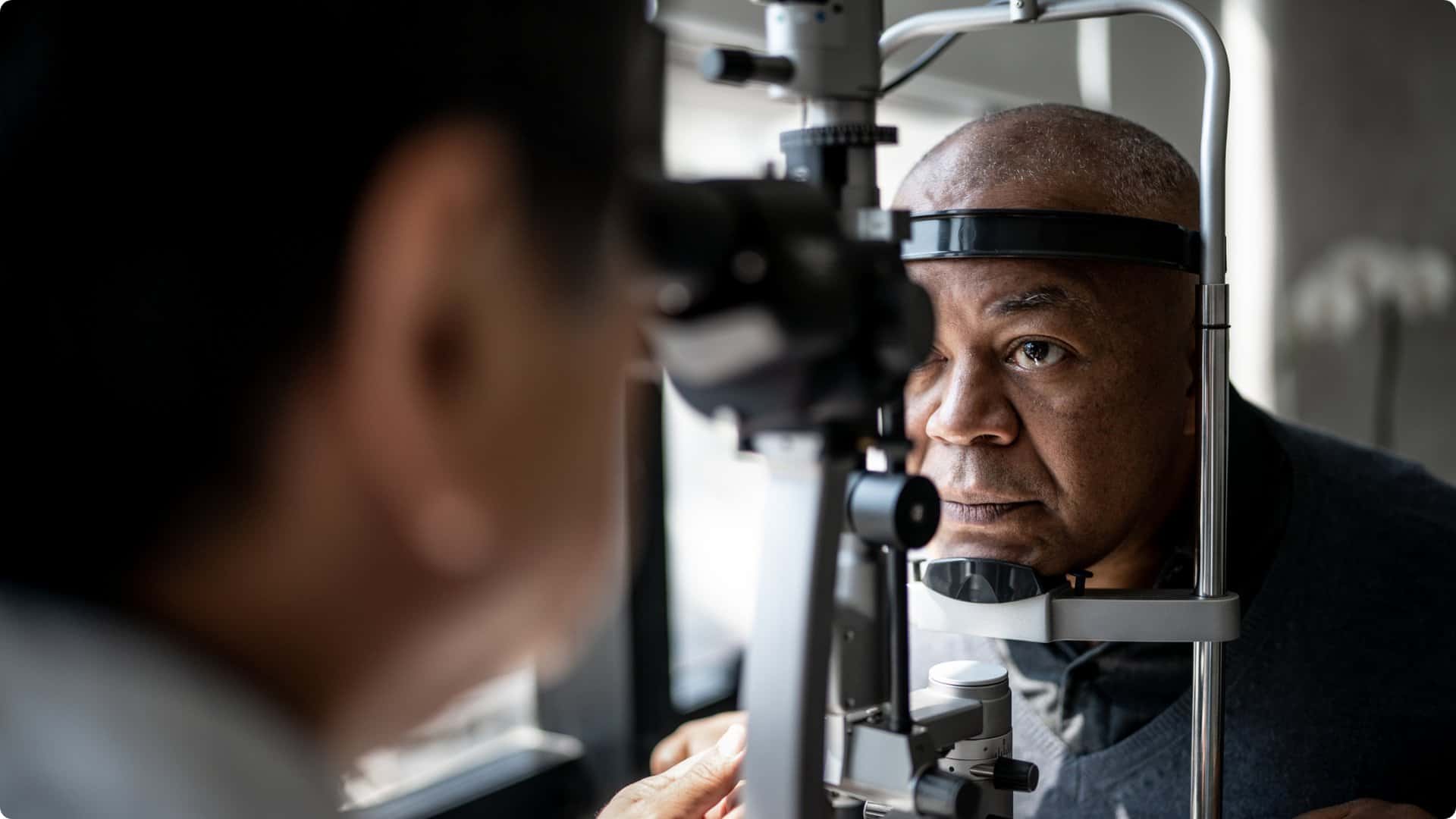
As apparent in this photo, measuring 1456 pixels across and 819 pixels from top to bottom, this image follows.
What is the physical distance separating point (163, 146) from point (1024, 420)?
86 cm

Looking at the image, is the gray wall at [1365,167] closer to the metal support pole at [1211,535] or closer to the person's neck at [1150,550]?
the person's neck at [1150,550]

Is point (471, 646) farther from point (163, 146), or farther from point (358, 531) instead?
point (163, 146)

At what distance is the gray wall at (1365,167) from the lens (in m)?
2.94

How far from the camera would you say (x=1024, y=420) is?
1.11 metres

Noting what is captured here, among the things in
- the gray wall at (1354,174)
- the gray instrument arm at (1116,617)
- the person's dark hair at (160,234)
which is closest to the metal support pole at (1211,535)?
the gray instrument arm at (1116,617)

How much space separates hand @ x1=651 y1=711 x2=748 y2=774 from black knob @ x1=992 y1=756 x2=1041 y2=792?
1.49 feet

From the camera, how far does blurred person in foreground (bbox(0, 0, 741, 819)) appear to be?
40 cm

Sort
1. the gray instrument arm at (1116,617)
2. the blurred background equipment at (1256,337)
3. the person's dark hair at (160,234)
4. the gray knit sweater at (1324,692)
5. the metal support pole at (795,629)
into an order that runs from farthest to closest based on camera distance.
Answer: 1. the blurred background equipment at (1256,337)
2. the gray knit sweater at (1324,692)
3. the gray instrument arm at (1116,617)
4. the metal support pole at (795,629)
5. the person's dark hair at (160,234)

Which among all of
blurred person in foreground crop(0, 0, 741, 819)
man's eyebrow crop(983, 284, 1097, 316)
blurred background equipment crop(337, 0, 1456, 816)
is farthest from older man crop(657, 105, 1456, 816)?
blurred background equipment crop(337, 0, 1456, 816)

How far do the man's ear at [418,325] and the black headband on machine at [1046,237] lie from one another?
616mm

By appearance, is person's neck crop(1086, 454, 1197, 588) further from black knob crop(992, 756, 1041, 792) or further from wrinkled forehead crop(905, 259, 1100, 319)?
black knob crop(992, 756, 1041, 792)

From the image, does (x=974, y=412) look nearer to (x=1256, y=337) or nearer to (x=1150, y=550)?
(x=1150, y=550)

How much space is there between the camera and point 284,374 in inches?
16.4

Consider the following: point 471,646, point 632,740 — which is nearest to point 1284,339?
point 632,740
